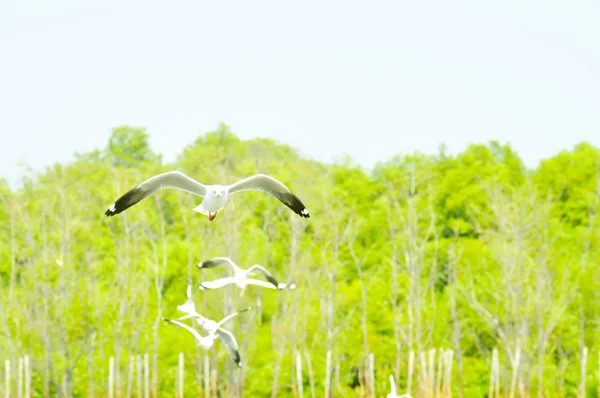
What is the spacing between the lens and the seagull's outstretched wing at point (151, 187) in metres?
12.9

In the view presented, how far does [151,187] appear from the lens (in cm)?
1302

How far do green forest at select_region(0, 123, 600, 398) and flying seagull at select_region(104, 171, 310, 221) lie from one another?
1863 cm

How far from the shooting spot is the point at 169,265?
136ft

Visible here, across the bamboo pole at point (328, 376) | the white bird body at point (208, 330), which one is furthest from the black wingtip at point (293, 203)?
the bamboo pole at point (328, 376)

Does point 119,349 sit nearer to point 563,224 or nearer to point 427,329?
point 427,329

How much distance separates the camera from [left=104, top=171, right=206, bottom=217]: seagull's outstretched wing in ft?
42.3

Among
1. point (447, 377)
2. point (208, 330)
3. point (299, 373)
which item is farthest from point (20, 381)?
point (208, 330)

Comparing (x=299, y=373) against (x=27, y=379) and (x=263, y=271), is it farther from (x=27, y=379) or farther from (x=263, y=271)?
(x=263, y=271)

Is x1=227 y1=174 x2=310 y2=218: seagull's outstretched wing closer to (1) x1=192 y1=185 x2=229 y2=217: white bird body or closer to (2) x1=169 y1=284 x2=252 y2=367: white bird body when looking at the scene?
(1) x1=192 y1=185 x2=229 y2=217: white bird body

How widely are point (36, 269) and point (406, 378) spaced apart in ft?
39.2

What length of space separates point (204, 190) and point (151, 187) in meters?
0.64

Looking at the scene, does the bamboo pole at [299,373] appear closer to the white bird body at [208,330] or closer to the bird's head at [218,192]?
the white bird body at [208,330]

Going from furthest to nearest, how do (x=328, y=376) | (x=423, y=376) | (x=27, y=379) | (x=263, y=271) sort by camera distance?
1. (x=328, y=376)
2. (x=423, y=376)
3. (x=27, y=379)
4. (x=263, y=271)

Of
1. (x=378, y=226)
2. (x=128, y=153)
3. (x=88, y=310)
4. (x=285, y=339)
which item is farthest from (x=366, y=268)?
(x=128, y=153)
